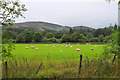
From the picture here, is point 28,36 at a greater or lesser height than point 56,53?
greater

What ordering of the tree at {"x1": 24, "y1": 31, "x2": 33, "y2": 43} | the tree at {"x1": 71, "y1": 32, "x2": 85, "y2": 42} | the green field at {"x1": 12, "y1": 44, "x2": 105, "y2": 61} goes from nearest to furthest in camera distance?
the green field at {"x1": 12, "y1": 44, "x2": 105, "y2": 61} → the tree at {"x1": 24, "y1": 31, "x2": 33, "y2": 43} → the tree at {"x1": 71, "y1": 32, "x2": 85, "y2": 42}

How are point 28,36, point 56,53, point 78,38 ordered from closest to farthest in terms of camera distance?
point 56,53 → point 28,36 → point 78,38

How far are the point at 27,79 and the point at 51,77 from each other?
821 millimetres

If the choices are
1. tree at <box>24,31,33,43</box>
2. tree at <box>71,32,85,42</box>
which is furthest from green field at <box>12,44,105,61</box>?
tree at <box>71,32,85,42</box>

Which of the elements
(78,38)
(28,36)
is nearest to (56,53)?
Answer: (28,36)

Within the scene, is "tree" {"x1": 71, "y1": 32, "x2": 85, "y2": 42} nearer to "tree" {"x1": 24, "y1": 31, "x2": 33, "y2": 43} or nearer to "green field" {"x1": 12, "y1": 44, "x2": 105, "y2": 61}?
"tree" {"x1": 24, "y1": 31, "x2": 33, "y2": 43}

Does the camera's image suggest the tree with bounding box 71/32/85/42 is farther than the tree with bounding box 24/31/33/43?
Yes

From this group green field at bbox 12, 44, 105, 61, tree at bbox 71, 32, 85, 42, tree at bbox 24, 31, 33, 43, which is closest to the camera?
green field at bbox 12, 44, 105, 61

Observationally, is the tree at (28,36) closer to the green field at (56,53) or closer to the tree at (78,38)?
the green field at (56,53)

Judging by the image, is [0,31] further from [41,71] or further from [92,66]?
[92,66]

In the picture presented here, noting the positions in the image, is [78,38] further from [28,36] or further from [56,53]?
[56,53]

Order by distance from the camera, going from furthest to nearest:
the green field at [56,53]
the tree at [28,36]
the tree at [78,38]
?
Result: the tree at [78,38], the tree at [28,36], the green field at [56,53]

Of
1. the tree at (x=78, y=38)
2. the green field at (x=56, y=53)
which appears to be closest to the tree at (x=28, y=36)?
the green field at (x=56, y=53)

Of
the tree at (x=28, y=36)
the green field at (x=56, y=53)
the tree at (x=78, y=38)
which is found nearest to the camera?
the green field at (x=56, y=53)
